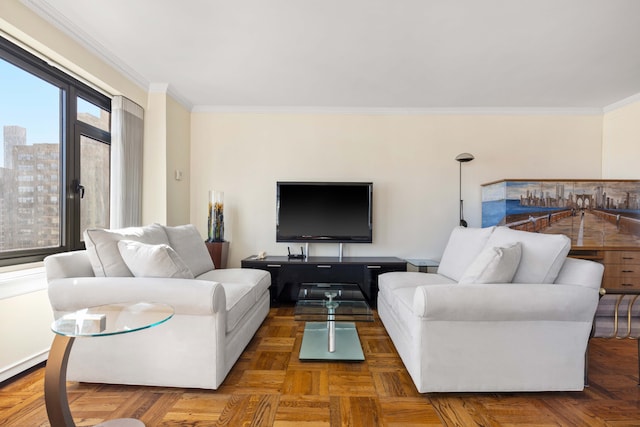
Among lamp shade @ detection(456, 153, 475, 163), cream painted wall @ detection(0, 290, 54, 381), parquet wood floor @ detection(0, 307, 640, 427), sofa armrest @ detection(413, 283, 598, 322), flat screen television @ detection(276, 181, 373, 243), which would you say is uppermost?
lamp shade @ detection(456, 153, 475, 163)

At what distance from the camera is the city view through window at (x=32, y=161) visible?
86.6 inches

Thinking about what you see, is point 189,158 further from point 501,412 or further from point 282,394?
point 501,412

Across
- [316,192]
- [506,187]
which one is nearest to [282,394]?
[316,192]

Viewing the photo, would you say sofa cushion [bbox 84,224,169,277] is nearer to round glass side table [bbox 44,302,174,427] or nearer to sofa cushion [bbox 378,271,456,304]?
round glass side table [bbox 44,302,174,427]

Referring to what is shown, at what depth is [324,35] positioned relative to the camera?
8.27 feet

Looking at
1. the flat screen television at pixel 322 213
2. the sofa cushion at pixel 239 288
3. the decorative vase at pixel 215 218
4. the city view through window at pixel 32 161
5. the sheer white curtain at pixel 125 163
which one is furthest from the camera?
the flat screen television at pixel 322 213

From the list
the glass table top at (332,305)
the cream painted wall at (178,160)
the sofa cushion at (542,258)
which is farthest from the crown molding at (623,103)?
the cream painted wall at (178,160)

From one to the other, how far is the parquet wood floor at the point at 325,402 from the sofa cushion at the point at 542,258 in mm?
691

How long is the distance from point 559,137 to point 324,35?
353cm

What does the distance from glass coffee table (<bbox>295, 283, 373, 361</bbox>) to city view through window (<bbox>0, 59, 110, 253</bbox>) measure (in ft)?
6.81

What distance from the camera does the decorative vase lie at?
3.86 m

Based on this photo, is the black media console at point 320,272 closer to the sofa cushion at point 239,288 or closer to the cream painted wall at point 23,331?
the sofa cushion at point 239,288

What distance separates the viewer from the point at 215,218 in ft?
12.7

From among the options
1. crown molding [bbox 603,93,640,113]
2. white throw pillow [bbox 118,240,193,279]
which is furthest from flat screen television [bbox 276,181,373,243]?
crown molding [bbox 603,93,640,113]
